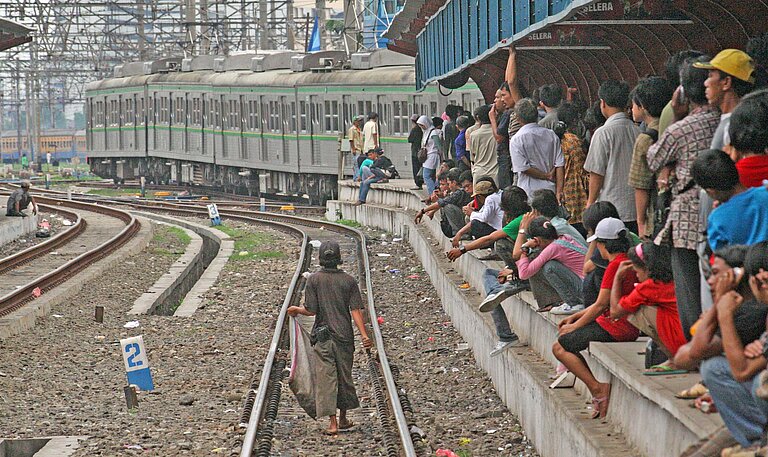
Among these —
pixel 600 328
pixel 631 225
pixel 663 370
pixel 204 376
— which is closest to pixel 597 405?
pixel 600 328

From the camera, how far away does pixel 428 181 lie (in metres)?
21.0

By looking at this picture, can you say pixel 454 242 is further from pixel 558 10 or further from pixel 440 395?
pixel 558 10

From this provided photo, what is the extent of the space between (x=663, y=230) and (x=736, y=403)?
163 cm

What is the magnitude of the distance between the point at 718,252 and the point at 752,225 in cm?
23

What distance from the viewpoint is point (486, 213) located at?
12750mm

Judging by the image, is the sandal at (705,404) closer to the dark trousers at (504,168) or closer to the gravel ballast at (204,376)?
the gravel ballast at (204,376)

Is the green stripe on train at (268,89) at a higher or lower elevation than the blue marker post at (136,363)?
higher

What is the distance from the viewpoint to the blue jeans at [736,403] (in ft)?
17.0

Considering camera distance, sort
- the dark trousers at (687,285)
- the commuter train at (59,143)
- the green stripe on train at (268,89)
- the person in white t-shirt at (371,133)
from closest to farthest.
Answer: the dark trousers at (687,285)
the person in white t-shirt at (371,133)
the green stripe on train at (268,89)
the commuter train at (59,143)

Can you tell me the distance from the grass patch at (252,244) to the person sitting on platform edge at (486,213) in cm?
1123

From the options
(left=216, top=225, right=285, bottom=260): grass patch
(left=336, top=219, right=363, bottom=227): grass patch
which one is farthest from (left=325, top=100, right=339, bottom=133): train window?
(left=216, top=225, right=285, bottom=260): grass patch

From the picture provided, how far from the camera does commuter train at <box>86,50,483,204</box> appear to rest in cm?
3138

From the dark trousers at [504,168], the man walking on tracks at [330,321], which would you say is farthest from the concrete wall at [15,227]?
the man walking on tracks at [330,321]

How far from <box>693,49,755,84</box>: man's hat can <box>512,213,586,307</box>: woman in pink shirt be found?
276cm
